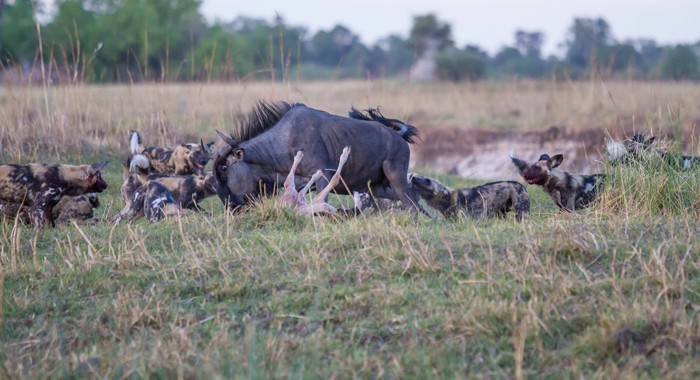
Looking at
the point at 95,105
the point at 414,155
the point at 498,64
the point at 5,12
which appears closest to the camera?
the point at 95,105

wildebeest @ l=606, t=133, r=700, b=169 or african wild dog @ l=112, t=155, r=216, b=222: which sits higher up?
wildebeest @ l=606, t=133, r=700, b=169

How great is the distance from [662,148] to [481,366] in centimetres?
487

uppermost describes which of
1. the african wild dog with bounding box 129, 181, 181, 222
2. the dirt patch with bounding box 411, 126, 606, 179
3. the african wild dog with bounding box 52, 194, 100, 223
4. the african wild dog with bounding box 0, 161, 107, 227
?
the african wild dog with bounding box 0, 161, 107, 227

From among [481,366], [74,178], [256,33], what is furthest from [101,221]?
[256,33]

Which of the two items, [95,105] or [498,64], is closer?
[95,105]

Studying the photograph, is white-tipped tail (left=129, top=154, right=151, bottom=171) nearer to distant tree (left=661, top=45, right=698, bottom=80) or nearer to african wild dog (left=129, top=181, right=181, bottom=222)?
african wild dog (left=129, top=181, right=181, bottom=222)

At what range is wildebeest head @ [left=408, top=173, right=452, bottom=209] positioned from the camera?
9688 mm

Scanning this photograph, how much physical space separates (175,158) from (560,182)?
4.80m

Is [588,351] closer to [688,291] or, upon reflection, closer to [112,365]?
[688,291]

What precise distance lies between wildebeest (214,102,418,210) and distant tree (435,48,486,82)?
27087 mm

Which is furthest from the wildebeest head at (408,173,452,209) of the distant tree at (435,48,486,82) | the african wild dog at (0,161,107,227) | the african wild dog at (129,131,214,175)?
the distant tree at (435,48,486,82)

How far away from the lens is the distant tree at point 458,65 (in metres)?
36.8

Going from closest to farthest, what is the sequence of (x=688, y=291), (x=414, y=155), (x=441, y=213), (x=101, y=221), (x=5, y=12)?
(x=688, y=291), (x=101, y=221), (x=441, y=213), (x=414, y=155), (x=5, y=12)

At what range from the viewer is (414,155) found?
19.7 meters
